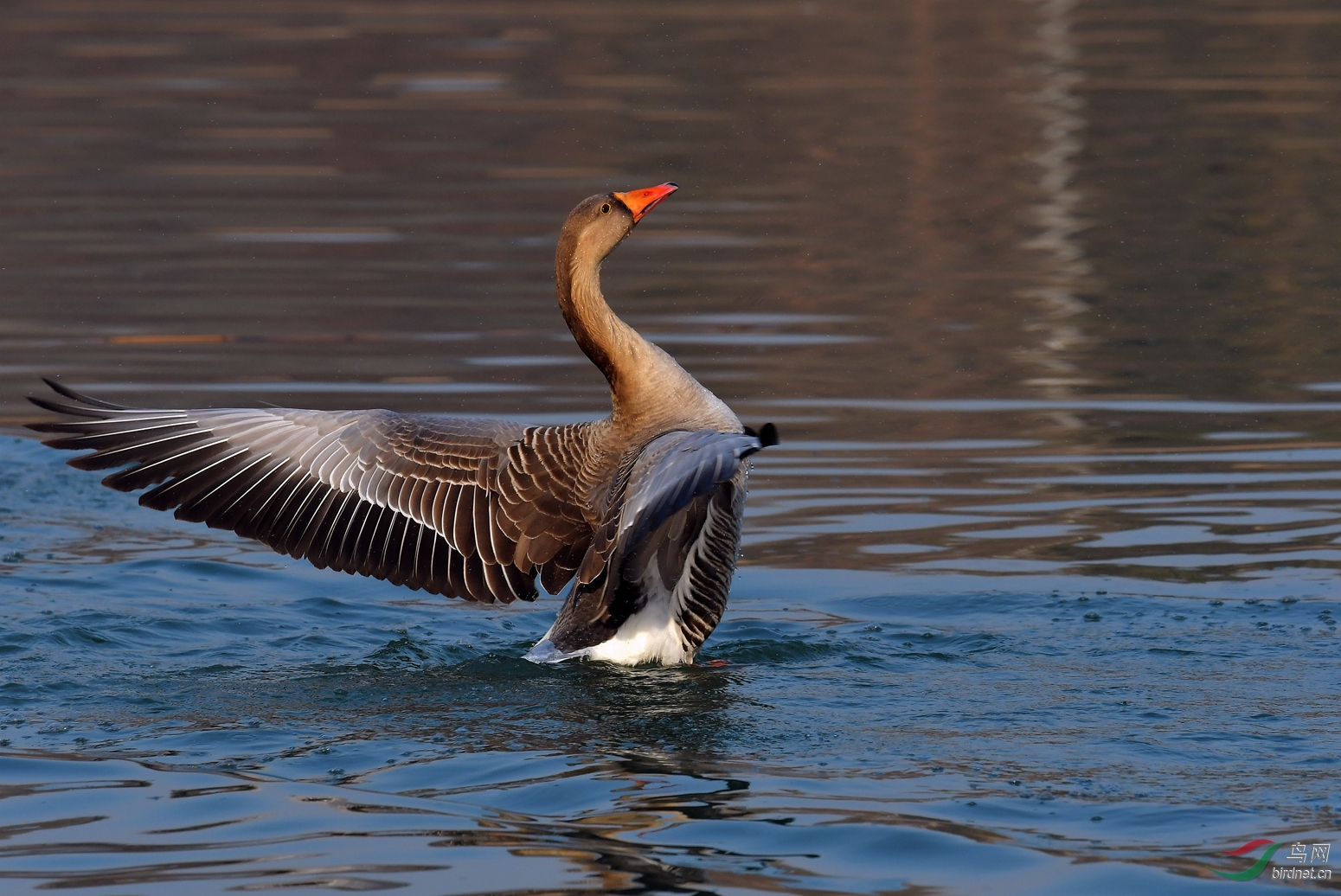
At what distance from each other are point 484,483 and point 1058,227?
13.2m

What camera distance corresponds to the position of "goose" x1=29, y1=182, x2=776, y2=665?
7.93 meters

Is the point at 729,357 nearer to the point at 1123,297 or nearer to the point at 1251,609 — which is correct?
the point at 1123,297

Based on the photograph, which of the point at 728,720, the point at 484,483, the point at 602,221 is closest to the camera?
the point at 728,720

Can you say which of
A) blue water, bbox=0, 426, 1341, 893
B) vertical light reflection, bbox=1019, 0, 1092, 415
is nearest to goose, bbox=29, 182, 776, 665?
blue water, bbox=0, 426, 1341, 893

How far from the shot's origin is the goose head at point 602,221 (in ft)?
27.2

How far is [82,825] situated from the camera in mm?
6082

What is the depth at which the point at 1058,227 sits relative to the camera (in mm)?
20062

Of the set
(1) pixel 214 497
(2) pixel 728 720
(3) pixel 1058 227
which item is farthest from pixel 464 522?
(3) pixel 1058 227

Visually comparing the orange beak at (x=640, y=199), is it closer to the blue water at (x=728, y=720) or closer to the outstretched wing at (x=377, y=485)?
the outstretched wing at (x=377, y=485)

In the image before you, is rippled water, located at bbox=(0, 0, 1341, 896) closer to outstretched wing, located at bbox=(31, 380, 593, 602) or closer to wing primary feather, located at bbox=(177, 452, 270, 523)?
outstretched wing, located at bbox=(31, 380, 593, 602)

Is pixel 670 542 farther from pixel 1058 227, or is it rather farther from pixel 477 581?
pixel 1058 227

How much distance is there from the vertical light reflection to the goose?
5.23 m

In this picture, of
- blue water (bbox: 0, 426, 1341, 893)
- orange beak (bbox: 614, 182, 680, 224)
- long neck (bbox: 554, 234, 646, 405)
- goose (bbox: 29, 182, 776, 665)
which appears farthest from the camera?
orange beak (bbox: 614, 182, 680, 224)

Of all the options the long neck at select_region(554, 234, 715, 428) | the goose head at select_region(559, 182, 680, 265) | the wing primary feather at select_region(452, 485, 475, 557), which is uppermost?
the goose head at select_region(559, 182, 680, 265)
